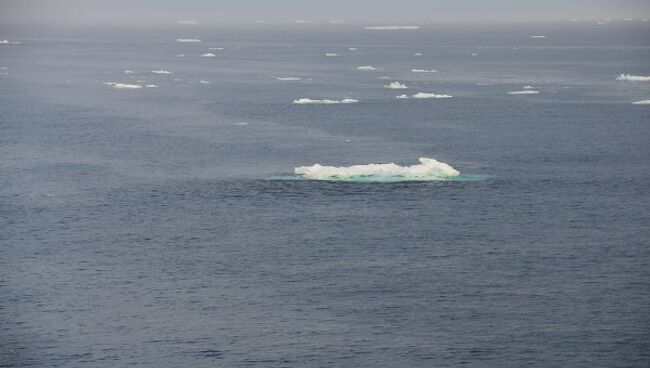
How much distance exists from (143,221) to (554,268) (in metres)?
30.0

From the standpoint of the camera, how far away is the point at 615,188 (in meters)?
90.1

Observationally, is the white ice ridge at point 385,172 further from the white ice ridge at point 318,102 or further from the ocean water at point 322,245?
the white ice ridge at point 318,102

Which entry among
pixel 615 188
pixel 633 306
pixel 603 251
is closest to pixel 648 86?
pixel 615 188

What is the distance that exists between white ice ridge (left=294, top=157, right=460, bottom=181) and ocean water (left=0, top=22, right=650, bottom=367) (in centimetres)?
62

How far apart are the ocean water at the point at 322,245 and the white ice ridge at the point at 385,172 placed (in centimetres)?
62

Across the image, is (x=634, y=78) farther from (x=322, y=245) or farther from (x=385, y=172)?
(x=322, y=245)

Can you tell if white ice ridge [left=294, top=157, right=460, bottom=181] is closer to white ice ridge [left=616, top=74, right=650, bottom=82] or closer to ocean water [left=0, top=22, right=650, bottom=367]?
ocean water [left=0, top=22, right=650, bottom=367]

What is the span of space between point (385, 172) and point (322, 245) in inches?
819

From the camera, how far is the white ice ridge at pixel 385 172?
91.8 metres

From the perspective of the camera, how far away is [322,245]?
72.6m

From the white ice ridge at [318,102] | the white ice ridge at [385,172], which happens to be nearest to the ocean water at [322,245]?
the white ice ridge at [385,172]

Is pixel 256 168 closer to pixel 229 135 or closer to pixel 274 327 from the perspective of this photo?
pixel 229 135

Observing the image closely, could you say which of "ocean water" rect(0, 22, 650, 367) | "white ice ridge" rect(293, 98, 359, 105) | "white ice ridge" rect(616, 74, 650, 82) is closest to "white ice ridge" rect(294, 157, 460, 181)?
"ocean water" rect(0, 22, 650, 367)

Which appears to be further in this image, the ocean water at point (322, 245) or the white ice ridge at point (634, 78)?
the white ice ridge at point (634, 78)
